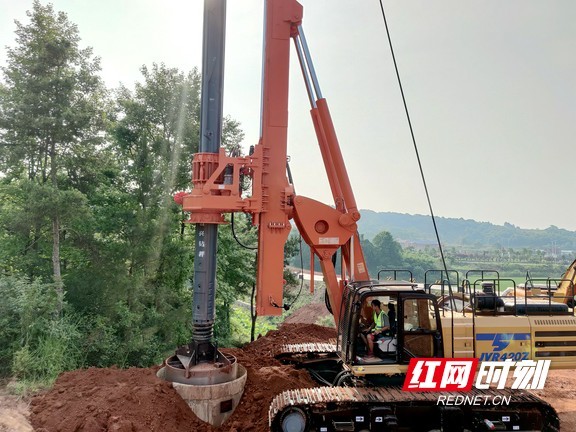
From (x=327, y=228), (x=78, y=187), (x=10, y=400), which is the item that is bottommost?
(x=10, y=400)

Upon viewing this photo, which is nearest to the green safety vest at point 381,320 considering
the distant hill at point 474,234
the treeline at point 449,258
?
the treeline at point 449,258

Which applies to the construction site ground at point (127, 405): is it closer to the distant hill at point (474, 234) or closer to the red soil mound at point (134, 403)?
the red soil mound at point (134, 403)

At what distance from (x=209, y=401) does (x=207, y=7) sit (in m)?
7.32

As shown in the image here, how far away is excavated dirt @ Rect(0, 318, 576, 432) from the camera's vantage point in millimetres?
7039

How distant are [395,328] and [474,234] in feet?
357

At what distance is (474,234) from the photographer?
351ft

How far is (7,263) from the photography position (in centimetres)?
1270

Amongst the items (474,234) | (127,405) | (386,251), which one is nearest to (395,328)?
(127,405)

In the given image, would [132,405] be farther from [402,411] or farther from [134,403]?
[402,411]

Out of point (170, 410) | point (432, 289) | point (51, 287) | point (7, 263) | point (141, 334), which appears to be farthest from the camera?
point (141, 334)

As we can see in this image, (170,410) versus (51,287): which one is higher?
(51,287)

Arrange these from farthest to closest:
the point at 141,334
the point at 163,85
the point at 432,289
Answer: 1. the point at 163,85
2. the point at 141,334
3. the point at 432,289

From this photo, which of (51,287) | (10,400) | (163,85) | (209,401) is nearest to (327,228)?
(209,401)

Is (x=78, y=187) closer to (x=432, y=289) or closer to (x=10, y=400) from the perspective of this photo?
(x=10, y=400)
